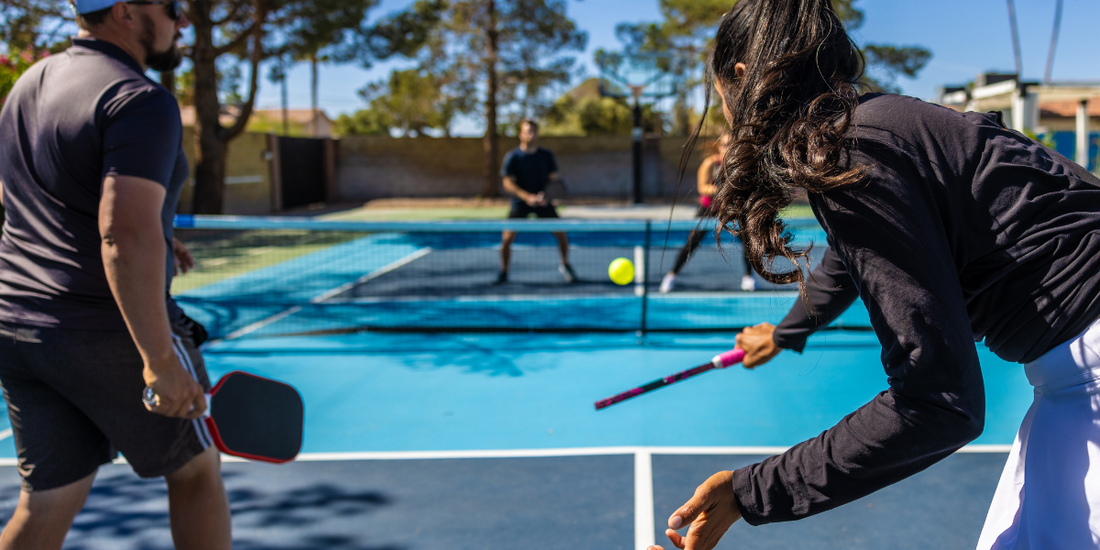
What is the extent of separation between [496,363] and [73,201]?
12.7 ft

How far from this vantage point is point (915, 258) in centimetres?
104

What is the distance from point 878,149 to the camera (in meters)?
1.08

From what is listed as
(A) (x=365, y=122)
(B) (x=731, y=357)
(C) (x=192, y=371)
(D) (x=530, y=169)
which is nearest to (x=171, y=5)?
(C) (x=192, y=371)

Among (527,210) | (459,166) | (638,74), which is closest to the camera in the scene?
(527,210)

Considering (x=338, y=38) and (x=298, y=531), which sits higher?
(x=338, y=38)

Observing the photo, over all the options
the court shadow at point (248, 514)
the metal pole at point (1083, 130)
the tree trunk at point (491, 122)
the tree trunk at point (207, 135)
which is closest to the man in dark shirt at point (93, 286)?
the court shadow at point (248, 514)

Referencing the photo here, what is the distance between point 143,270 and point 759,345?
163cm

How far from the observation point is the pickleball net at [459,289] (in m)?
6.38

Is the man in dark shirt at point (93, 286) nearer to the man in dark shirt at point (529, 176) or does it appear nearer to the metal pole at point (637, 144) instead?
the man in dark shirt at point (529, 176)

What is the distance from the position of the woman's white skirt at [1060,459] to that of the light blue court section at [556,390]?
2.41 metres

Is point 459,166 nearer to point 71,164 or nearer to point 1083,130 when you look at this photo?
point 1083,130

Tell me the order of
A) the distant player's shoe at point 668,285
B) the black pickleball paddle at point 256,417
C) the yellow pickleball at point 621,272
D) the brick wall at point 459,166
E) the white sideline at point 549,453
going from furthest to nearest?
the brick wall at point 459,166
the distant player's shoe at point 668,285
the yellow pickleball at point 621,272
the white sideline at point 549,453
the black pickleball paddle at point 256,417

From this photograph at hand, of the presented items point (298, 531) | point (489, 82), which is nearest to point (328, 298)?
point (298, 531)

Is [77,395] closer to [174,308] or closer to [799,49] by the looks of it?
[174,308]
